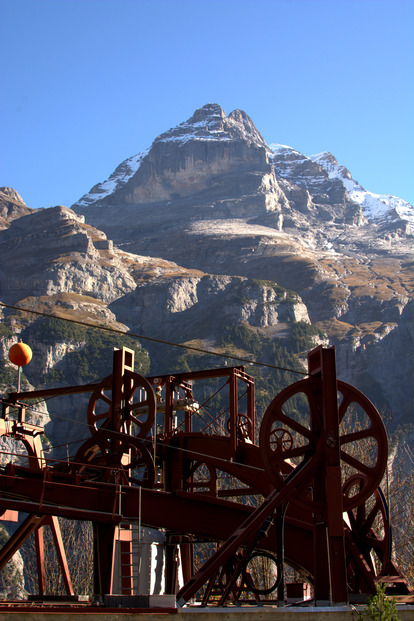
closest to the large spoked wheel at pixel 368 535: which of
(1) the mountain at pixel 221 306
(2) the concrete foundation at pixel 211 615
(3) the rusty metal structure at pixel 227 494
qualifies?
(3) the rusty metal structure at pixel 227 494

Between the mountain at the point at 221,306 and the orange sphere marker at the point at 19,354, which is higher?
the mountain at the point at 221,306

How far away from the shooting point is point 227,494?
25828 mm

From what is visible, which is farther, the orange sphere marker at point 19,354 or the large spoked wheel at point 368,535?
the orange sphere marker at point 19,354

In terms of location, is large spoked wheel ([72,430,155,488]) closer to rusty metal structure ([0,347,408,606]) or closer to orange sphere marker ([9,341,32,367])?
rusty metal structure ([0,347,408,606])

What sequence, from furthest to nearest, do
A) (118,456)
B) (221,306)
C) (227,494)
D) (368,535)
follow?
(221,306) < (227,494) < (118,456) < (368,535)

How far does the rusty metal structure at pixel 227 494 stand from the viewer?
14.8 m

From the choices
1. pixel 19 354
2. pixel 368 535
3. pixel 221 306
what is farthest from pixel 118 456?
pixel 221 306

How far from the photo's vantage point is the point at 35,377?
133 meters

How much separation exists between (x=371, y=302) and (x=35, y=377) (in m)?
74.1

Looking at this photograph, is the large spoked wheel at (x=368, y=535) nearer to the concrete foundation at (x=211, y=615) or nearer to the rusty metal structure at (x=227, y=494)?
the rusty metal structure at (x=227, y=494)

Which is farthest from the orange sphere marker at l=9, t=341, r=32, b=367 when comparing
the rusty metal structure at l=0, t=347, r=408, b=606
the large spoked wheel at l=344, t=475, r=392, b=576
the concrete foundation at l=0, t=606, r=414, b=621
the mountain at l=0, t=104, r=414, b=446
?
the mountain at l=0, t=104, r=414, b=446

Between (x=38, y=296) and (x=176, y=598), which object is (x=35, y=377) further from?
(x=176, y=598)

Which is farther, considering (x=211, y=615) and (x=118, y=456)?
(x=118, y=456)

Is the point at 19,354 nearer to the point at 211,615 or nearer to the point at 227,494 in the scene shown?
the point at 227,494
